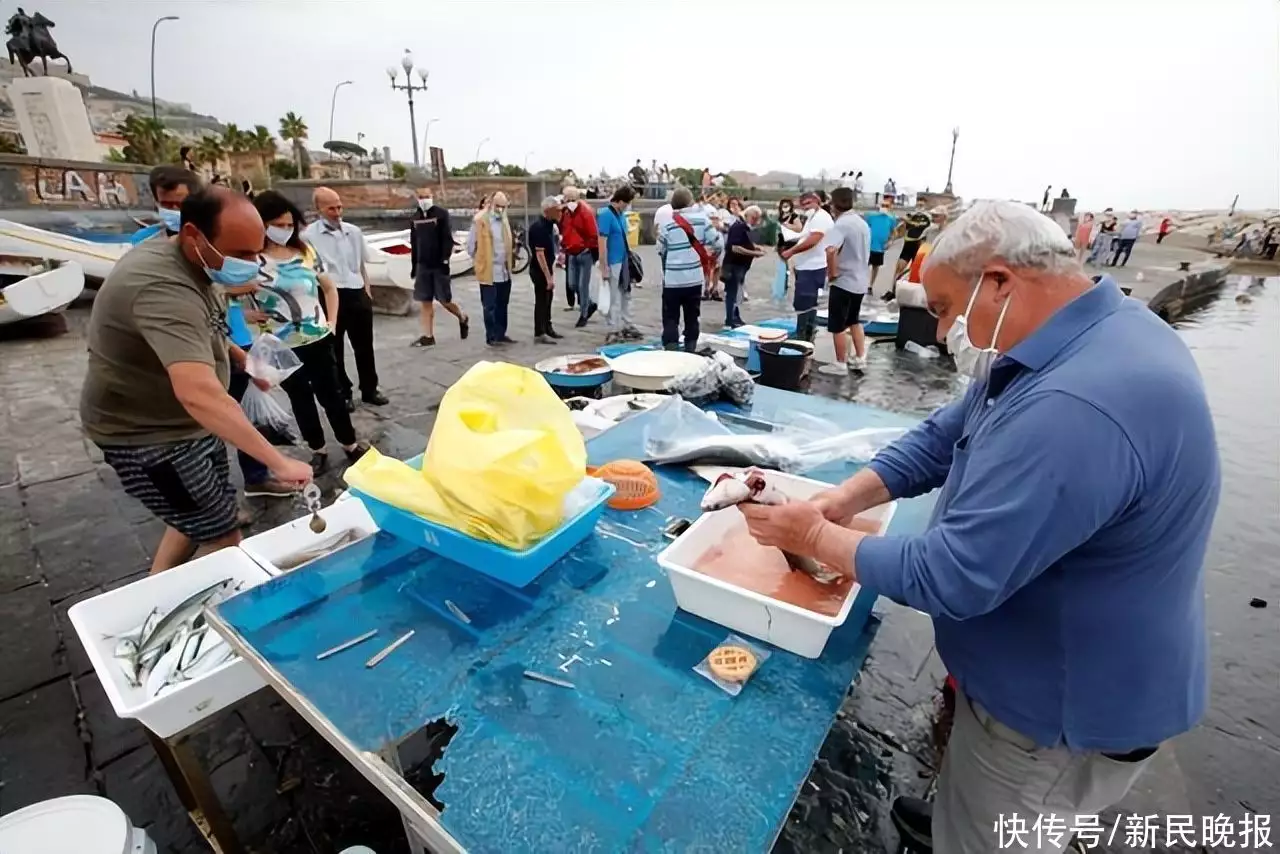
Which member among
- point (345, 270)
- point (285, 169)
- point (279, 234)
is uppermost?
point (285, 169)

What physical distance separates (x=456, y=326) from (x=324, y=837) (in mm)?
7680

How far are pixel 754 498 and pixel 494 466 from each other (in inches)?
27.7

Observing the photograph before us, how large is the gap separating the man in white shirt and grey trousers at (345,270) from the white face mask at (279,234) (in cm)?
109

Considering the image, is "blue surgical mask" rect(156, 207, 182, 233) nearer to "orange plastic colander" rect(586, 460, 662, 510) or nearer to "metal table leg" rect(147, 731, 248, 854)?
"metal table leg" rect(147, 731, 248, 854)

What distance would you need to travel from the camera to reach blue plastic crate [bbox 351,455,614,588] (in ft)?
5.32

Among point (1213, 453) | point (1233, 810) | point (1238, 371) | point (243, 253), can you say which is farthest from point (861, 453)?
point (1238, 371)

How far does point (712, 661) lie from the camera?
139 centimetres

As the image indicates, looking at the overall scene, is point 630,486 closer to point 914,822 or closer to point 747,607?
point 747,607

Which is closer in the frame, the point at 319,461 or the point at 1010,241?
the point at 1010,241

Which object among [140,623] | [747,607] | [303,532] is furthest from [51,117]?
[747,607]

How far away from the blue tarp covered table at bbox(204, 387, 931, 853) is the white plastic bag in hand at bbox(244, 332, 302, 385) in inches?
86.4

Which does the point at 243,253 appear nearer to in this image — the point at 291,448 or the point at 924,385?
the point at 291,448

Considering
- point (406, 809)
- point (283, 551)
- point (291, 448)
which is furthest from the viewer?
point (291, 448)

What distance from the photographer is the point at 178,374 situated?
1875 mm
